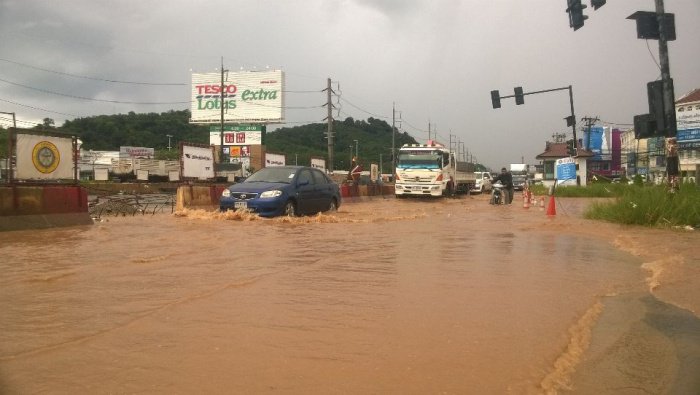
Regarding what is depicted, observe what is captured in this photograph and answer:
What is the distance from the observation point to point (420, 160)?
26422 mm

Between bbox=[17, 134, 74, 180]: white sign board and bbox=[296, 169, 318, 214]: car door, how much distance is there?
16.0 feet

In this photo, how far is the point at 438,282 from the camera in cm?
584

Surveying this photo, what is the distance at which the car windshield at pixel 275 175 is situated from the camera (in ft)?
44.0

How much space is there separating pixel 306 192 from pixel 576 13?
24.5ft

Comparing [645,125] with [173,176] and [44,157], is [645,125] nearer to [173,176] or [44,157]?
[44,157]

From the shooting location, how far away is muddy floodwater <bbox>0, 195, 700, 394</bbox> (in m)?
3.12

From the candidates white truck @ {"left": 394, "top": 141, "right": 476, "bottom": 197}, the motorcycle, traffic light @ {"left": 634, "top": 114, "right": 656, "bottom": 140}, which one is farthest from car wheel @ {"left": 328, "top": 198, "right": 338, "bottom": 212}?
white truck @ {"left": 394, "top": 141, "right": 476, "bottom": 197}

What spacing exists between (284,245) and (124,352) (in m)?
5.23

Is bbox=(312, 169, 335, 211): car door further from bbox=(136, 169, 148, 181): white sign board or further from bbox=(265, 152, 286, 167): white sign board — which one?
bbox=(136, 169, 148, 181): white sign board

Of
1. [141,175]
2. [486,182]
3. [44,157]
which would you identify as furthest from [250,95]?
[44,157]

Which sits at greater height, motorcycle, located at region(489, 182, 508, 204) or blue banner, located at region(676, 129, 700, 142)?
blue banner, located at region(676, 129, 700, 142)

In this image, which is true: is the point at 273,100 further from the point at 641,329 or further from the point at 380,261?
the point at 641,329

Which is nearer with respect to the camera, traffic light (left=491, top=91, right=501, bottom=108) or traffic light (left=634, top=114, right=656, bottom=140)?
traffic light (left=634, top=114, right=656, bottom=140)

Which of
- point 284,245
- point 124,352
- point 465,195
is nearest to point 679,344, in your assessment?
point 124,352
